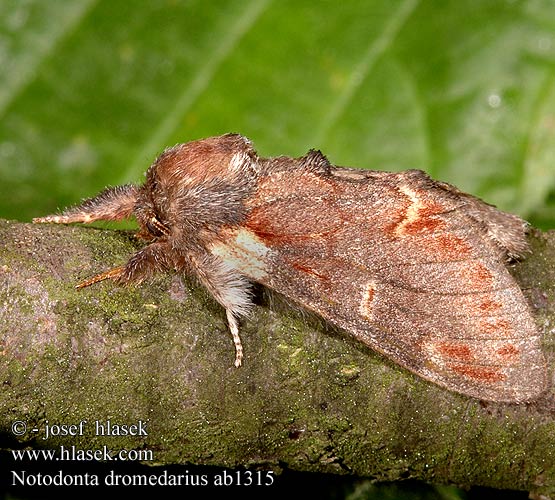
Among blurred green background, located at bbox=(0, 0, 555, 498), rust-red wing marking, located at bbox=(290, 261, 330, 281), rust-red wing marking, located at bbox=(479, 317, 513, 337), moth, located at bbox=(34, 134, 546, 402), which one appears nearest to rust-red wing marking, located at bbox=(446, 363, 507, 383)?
moth, located at bbox=(34, 134, 546, 402)

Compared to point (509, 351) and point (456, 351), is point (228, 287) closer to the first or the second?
point (456, 351)

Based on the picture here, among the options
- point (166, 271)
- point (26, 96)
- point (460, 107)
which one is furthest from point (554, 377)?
point (26, 96)

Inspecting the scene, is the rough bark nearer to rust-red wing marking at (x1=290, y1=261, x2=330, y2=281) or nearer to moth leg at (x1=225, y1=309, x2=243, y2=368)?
moth leg at (x1=225, y1=309, x2=243, y2=368)

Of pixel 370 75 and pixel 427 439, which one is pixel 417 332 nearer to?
pixel 427 439

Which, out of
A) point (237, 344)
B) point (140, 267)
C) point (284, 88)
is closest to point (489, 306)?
point (237, 344)

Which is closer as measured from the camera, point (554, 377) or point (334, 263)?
point (554, 377)

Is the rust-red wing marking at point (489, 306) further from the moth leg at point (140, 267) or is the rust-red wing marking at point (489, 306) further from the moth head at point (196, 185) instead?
the moth leg at point (140, 267)

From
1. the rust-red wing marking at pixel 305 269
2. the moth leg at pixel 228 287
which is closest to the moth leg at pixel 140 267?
the moth leg at pixel 228 287
